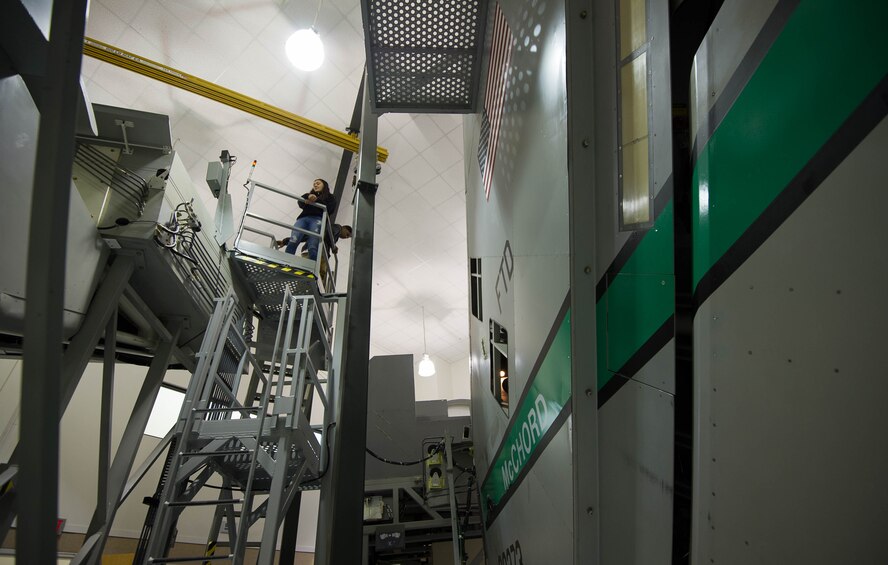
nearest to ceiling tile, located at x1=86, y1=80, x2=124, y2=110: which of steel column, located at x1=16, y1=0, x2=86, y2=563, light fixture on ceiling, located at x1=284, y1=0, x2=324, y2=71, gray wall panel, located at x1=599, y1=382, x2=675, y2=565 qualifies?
light fixture on ceiling, located at x1=284, y1=0, x2=324, y2=71

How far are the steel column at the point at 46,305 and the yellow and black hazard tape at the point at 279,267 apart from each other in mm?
5355

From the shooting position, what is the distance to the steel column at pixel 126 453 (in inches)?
147

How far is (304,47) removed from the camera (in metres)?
6.04

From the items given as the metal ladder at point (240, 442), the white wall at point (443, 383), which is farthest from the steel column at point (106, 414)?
the white wall at point (443, 383)

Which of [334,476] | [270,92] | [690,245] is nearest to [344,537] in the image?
[334,476]

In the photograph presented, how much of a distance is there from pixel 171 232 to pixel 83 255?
2.41ft

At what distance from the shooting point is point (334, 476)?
2324 mm

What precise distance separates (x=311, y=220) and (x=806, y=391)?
6.66 meters

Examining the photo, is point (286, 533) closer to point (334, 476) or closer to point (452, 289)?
point (334, 476)

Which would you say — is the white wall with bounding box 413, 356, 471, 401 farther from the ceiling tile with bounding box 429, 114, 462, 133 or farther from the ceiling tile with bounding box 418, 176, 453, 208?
the ceiling tile with bounding box 429, 114, 462, 133

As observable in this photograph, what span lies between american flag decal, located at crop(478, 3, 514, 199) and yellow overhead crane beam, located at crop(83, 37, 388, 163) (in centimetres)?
552

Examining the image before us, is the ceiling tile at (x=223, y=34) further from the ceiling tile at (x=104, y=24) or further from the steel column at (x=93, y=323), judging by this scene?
the steel column at (x=93, y=323)

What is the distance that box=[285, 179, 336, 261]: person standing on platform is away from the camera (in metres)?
6.57

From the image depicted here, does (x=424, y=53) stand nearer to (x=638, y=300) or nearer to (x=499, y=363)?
(x=499, y=363)
